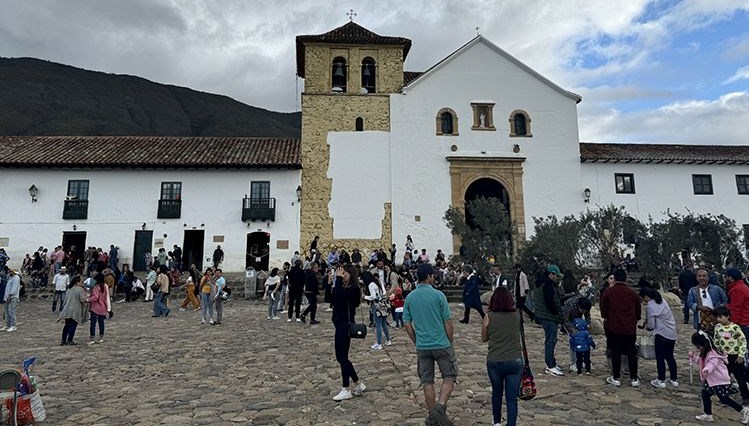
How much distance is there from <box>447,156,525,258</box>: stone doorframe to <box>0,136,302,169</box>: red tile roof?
8327 millimetres

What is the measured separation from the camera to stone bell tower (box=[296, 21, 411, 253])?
23719 mm

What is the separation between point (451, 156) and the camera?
2425 cm

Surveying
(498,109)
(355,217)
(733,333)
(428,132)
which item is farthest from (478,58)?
(733,333)

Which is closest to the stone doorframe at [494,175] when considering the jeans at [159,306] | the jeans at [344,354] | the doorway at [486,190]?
the doorway at [486,190]

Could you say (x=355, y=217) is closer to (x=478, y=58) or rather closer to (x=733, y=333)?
(x=478, y=58)

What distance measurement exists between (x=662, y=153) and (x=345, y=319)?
2582 centimetres

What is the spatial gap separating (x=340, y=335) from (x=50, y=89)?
4123 inches

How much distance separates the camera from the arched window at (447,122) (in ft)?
80.8

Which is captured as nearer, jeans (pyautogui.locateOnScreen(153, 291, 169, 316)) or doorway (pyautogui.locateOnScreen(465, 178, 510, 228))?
jeans (pyautogui.locateOnScreen(153, 291, 169, 316))

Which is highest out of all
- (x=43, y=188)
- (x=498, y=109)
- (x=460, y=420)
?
(x=498, y=109)

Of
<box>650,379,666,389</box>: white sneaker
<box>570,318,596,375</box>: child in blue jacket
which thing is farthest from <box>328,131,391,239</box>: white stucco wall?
<box>650,379,666,389</box>: white sneaker

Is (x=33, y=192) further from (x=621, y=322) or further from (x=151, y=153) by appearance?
(x=621, y=322)

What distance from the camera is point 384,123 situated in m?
24.8

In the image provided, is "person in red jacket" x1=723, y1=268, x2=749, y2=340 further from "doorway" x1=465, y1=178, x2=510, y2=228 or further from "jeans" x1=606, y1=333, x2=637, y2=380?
"doorway" x1=465, y1=178, x2=510, y2=228
